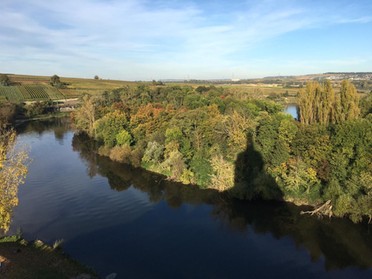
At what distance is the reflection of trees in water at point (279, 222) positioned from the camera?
26.7 metres

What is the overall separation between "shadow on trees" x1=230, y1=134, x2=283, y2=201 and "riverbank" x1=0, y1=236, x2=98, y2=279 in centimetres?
1955

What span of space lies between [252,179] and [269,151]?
12.5 ft

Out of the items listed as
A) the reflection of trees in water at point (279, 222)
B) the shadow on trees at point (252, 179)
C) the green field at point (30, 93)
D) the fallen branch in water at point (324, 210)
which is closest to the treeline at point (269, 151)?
the shadow on trees at point (252, 179)

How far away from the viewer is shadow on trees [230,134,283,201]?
36406 millimetres

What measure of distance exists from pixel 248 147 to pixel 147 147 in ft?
55.0

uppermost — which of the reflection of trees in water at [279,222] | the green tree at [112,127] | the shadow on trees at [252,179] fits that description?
the green tree at [112,127]

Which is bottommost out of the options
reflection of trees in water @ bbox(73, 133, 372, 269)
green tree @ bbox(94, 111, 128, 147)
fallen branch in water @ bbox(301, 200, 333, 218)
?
reflection of trees in water @ bbox(73, 133, 372, 269)

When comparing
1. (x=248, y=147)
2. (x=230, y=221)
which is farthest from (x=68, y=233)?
(x=248, y=147)

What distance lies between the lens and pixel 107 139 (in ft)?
192

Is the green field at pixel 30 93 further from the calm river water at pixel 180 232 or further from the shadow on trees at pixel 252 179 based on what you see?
the shadow on trees at pixel 252 179

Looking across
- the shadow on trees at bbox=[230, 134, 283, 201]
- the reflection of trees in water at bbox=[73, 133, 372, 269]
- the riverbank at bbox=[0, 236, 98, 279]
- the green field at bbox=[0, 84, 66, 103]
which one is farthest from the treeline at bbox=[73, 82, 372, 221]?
the green field at bbox=[0, 84, 66, 103]

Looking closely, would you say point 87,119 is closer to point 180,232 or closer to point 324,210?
point 180,232

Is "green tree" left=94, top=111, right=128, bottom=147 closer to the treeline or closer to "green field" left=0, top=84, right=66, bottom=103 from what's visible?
the treeline

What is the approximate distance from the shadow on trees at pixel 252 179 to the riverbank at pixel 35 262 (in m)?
19.5
